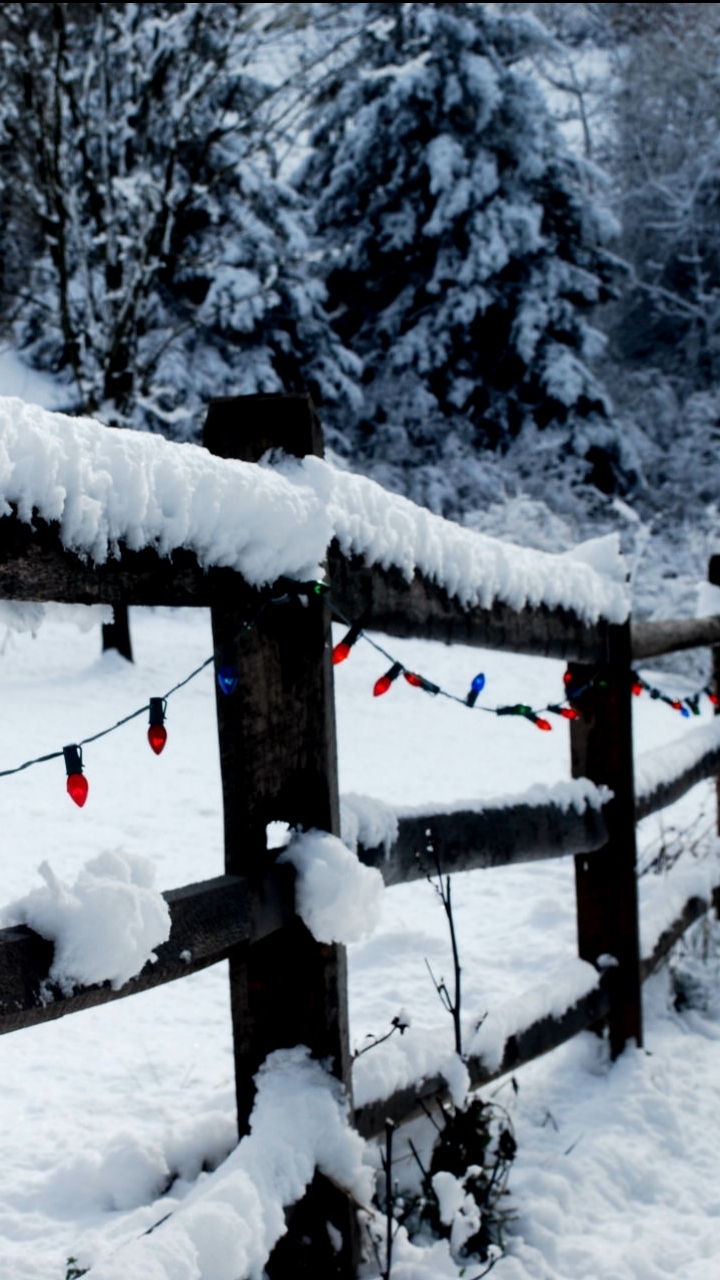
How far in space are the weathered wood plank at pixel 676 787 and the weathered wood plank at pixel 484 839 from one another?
37cm

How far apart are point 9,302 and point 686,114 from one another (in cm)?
1624

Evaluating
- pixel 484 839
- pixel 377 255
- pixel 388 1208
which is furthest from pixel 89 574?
pixel 377 255

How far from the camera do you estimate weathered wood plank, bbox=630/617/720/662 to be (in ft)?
10.5

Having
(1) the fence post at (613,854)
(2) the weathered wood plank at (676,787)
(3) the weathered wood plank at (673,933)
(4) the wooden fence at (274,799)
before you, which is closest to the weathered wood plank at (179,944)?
(4) the wooden fence at (274,799)

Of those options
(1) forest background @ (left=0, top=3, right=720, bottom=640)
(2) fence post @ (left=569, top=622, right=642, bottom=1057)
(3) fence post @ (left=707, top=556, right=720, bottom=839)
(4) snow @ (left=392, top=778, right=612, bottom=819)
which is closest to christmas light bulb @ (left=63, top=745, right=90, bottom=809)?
(4) snow @ (left=392, top=778, right=612, bottom=819)

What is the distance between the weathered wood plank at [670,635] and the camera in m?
3.21

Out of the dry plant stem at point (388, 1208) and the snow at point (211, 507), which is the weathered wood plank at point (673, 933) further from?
the snow at point (211, 507)

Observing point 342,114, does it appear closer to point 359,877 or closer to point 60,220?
point 60,220

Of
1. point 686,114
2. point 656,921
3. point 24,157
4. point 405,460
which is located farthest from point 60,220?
point 686,114

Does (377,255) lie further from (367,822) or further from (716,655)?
(367,822)

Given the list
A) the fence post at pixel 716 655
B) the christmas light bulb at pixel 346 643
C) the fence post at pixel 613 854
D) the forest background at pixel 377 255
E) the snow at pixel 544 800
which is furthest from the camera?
the forest background at pixel 377 255

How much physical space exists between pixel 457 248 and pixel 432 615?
16.0 meters

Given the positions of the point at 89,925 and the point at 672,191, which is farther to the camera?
the point at 672,191

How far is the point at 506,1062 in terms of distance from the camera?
2307 mm
